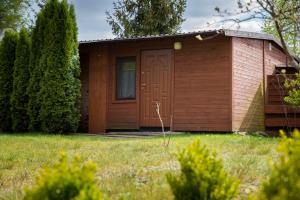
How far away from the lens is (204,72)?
47.6ft

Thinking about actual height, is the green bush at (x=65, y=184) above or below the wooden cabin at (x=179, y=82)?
below

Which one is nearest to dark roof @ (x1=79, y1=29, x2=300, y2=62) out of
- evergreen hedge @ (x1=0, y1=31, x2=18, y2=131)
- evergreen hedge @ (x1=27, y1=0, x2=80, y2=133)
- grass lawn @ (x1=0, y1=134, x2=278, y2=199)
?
evergreen hedge @ (x1=27, y1=0, x2=80, y2=133)

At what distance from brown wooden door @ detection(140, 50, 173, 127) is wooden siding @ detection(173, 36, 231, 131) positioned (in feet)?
0.81

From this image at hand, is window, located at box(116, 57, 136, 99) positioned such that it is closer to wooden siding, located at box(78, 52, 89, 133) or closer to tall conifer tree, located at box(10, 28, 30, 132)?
wooden siding, located at box(78, 52, 89, 133)

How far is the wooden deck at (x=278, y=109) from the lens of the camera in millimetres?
15359

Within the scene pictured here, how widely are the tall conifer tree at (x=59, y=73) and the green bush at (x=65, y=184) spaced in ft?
39.4

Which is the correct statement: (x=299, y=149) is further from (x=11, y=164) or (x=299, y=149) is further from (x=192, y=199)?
(x=11, y=164)

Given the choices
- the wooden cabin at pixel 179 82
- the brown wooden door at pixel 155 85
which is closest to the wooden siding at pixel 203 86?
the wooden cabin at pixel 179 82

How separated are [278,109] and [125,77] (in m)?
4.87

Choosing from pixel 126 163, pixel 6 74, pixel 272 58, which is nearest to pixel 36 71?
pixel 6 74

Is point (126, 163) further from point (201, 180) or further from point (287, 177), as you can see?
point (287, 177)

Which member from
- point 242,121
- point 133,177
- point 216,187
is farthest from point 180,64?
point 216,187

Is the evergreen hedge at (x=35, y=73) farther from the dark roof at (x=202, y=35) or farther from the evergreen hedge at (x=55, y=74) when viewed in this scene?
the dark roof at (x=202, y=35)

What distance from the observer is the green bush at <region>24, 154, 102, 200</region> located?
262 cm
